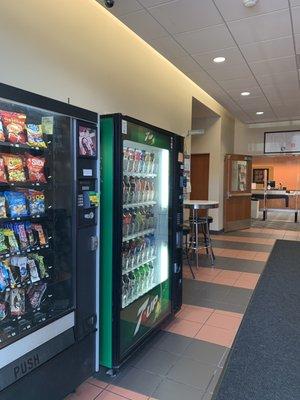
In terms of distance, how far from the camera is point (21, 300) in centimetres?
185

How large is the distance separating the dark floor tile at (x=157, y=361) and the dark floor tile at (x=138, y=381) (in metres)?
0.06

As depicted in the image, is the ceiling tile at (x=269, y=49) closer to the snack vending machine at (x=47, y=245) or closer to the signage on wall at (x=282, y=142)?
the snack vending machine at (x=47, y=245)

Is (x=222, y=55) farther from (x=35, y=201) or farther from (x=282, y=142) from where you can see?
(x=282, y=142)

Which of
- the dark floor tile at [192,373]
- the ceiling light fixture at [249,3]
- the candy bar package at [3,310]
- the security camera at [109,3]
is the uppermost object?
the ceiling light fixture at [249,3]

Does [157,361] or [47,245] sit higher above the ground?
[47,245]

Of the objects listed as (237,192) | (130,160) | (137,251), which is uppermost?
(130,160)

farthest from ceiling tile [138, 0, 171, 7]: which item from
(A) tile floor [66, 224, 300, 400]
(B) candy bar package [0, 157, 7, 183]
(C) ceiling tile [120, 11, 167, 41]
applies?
(A) tile floor [66, 224, 300, 400]

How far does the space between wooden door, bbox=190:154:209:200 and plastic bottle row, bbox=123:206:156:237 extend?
531cm

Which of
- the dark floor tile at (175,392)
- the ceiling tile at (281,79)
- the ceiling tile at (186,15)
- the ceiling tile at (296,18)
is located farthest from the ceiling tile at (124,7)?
the dark floor tile at (175,392)

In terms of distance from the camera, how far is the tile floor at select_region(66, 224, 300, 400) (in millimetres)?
2111

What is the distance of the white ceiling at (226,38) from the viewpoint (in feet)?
10.4

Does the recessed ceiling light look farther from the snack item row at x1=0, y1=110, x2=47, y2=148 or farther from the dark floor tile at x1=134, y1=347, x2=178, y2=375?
the dark floor tile at x1=134, y1=347, x2=178, y2=375

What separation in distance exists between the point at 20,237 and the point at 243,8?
306 centimetres

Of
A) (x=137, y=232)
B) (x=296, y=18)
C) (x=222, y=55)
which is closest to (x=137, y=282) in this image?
(x=137, y=232)
